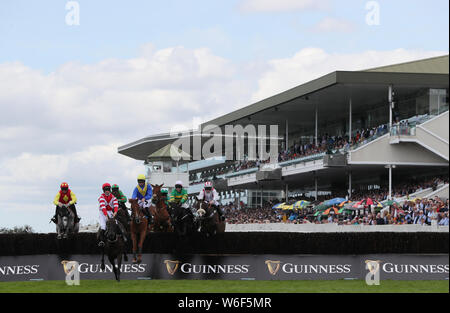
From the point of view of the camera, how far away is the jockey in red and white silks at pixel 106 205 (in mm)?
19922

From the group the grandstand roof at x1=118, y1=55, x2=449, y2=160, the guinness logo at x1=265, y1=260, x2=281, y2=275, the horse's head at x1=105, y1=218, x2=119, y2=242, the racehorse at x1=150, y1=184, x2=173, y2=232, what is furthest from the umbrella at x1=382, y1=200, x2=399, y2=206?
the horse's head at x1=105, y1=218, x2=119, y2=242

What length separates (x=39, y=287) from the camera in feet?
64.5

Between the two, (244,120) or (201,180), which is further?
(201,180)

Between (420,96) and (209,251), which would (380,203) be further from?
(209,251)

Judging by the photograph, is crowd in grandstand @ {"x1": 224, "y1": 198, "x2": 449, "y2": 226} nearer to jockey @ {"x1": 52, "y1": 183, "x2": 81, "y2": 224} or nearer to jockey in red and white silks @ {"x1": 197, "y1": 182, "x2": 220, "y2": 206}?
jockey in red and white silks @ {"x1": 197, "y1": 182, "x2": 220, "y2": 206}

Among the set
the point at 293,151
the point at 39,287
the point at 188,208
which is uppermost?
the point at 293,151

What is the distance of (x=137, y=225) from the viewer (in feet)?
68.6

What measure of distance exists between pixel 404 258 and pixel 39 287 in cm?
984

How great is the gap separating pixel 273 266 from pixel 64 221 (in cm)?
614

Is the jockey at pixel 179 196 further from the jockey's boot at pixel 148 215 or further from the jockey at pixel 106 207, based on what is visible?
the jockey at pixel 106 207

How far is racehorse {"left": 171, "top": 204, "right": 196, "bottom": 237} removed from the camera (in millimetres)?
22188

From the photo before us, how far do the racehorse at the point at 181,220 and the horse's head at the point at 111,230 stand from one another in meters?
2.99

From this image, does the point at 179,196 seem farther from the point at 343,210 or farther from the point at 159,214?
the point at 343,210

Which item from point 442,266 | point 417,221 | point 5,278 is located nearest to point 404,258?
point 442,266
